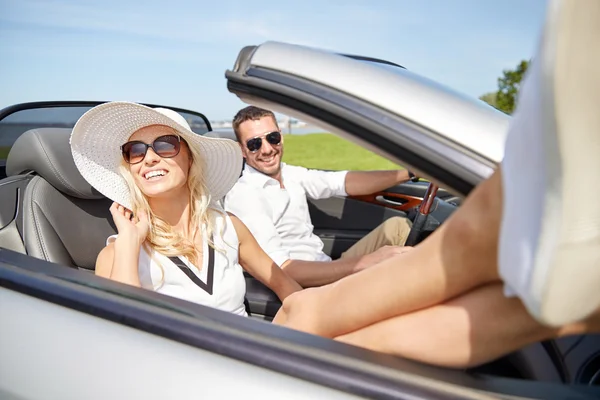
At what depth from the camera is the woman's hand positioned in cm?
183

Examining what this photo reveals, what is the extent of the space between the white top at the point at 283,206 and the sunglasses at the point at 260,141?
13cm

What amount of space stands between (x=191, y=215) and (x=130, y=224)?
35 cm

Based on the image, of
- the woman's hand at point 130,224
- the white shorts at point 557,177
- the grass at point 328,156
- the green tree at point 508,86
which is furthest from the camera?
the green tree at point 508,86

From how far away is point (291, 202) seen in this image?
3.14 m

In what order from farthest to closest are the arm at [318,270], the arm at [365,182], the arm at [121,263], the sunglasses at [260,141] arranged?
the arm at [365,182]
the sunglasses at [260,141]
the arm at [318,270]
the arm at [121,263]

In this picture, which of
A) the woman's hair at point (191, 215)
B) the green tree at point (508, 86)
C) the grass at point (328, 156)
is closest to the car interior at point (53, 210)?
the woman's hair at point (191, 215)

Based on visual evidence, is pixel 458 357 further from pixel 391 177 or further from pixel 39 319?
pixel 391 177

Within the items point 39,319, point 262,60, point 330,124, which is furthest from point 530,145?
point 39,319

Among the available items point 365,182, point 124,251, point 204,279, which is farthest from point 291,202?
point 124,251

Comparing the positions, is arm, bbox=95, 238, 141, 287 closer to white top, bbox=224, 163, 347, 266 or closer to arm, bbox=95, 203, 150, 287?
Answer: arm, bbox=95, 203, 150, 287

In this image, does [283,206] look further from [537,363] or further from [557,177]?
[557,177]

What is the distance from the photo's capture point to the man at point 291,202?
8.74 ft

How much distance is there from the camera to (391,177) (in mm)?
3285

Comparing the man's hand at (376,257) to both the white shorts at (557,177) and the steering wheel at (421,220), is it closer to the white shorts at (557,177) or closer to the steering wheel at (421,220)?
the steering wheel at (421,220)
